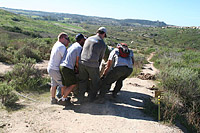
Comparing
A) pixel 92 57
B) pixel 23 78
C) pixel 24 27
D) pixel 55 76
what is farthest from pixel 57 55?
pixel 24 27

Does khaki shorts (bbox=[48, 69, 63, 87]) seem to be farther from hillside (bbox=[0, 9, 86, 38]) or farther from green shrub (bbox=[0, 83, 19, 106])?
hillside (bbox=[0, 9, 86, 38])

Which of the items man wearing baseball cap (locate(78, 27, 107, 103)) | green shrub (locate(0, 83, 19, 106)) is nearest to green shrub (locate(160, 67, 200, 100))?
man wearing baseball cap (locate(78, 27, 107, 103))

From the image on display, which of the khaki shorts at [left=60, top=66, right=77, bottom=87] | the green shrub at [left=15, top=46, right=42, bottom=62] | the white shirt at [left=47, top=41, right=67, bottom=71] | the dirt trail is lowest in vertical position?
the dirt trail

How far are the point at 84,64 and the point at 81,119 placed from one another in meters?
1.31

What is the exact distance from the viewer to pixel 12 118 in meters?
4.05

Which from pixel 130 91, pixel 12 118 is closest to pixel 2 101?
pixel 12 118

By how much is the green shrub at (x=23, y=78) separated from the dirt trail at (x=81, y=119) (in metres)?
1.01

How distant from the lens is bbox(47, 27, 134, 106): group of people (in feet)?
15.1

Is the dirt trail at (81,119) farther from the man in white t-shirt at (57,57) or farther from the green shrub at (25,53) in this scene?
the green shrub at (25,53)

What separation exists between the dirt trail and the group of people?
1.26 ft

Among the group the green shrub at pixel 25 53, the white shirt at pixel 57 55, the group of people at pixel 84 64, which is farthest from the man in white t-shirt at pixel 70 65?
the green shrub at pixel 25 53

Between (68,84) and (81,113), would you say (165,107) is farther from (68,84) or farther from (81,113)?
(68,84)

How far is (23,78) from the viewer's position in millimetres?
6223

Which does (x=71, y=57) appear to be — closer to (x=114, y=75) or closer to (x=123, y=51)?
(x=114, y=75)
